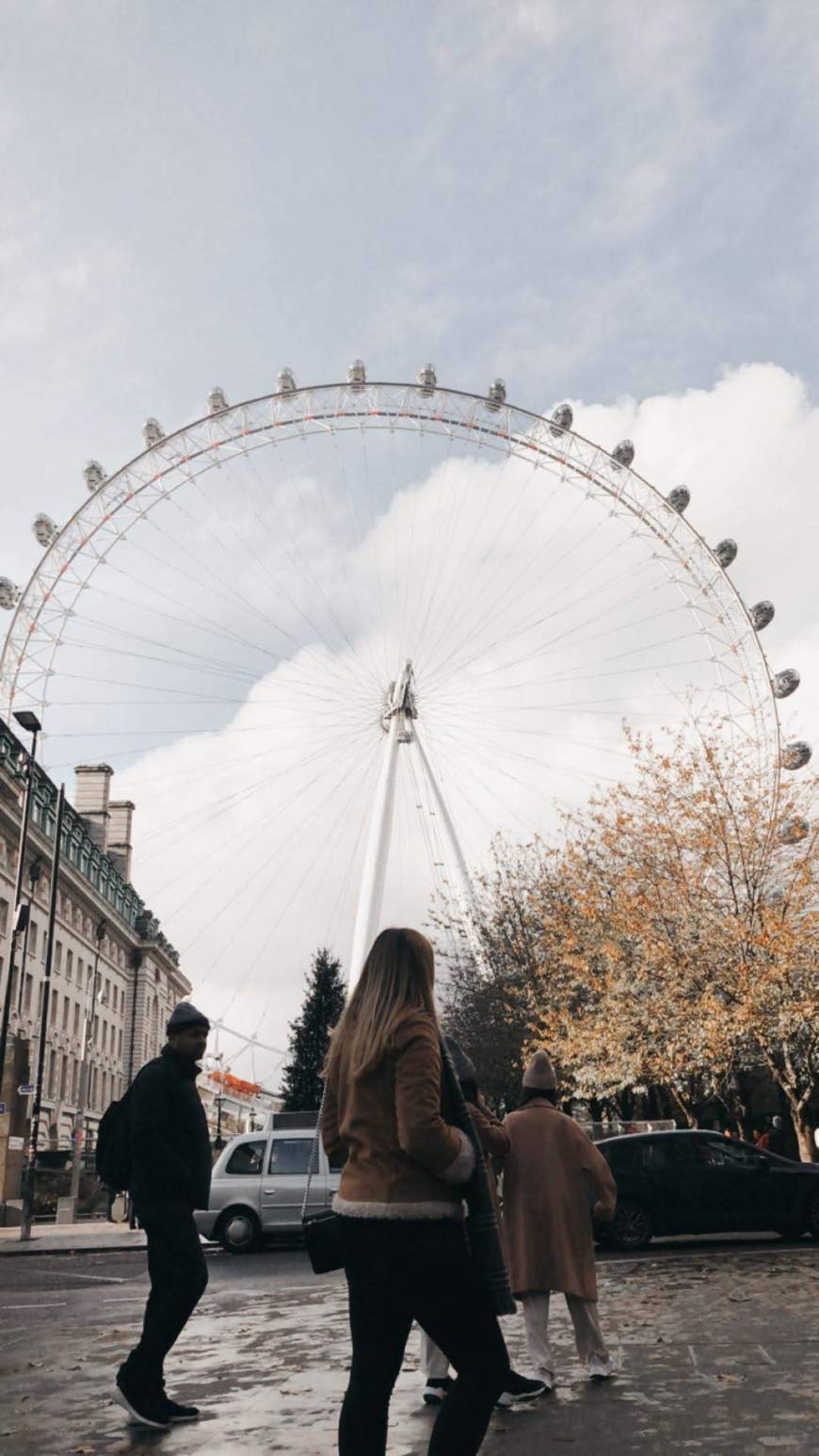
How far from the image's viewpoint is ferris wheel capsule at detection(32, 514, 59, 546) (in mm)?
37250

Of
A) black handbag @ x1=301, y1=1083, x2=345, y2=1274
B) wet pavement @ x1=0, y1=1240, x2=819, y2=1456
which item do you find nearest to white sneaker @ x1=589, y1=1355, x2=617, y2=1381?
wet pavement @ x1=0, y1=1240, x2=819, y2=1456

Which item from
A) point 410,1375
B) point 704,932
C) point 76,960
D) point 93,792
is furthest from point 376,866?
point 93,792

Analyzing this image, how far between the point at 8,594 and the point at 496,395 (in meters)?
14.9

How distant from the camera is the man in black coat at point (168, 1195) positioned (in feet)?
21.0

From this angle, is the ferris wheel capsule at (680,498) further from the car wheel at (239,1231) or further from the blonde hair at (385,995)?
the blonde hair at (385,995)

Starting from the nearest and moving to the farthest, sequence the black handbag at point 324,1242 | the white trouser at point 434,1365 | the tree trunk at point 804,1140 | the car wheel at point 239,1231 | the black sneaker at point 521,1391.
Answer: the black handbag at point 324,1242 < the black sneaker at point 521,1391 < the white trouser at point 434,1365 < the car wheel at point 239,1231 < the tree trunk at point 804,1140

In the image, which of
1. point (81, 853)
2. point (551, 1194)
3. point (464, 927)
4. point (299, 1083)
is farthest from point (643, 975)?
point (299, 1083)

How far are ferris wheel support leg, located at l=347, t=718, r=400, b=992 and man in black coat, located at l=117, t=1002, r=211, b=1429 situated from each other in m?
27.8

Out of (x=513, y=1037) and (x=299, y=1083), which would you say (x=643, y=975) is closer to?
(x=513, y=1037)

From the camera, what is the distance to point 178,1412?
6.48 m

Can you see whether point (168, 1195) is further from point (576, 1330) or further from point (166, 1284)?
point (576, 1330)

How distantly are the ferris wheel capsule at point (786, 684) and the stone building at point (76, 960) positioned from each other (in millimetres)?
22778

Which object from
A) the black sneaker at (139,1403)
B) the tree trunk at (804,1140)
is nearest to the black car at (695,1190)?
the tree trunk at (804,1140)

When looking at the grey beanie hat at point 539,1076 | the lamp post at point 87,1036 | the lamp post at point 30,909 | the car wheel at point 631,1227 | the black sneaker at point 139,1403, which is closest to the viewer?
the black sneaker at point 139,1403
